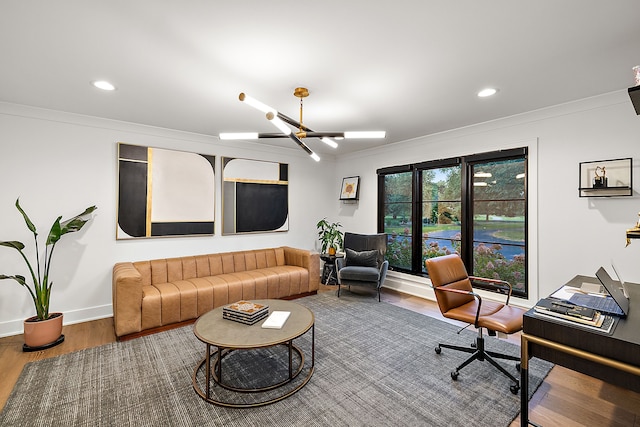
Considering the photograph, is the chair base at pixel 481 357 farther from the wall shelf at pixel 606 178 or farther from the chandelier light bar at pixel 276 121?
the chandelier light bar at pixel 276 121

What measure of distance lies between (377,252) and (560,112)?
294cm

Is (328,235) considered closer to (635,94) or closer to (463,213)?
(463,213)

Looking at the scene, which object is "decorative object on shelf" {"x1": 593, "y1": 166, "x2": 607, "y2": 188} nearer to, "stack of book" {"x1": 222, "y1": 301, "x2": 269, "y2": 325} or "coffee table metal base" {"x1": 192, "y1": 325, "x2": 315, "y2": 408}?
"coffee table metal base" {"x1": 192, "y1": 325, "x2": 315, "y2": 408}

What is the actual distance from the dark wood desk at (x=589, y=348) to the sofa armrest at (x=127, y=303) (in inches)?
135

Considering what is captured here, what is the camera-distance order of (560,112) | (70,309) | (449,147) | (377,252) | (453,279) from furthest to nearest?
1. (377,252)
2. (449,147)
3. (70,309)
4. (560,112)
5. (453,279)

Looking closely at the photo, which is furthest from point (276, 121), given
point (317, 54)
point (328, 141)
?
point (328, 141)

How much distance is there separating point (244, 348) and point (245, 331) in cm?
28

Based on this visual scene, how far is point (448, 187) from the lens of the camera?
14.7 ft

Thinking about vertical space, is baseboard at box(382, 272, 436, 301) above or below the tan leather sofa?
below

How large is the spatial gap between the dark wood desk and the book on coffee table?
1.66 metres

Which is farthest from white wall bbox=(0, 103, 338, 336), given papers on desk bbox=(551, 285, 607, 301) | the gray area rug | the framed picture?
papers on desk bbox=(551, 285, 607, 301)

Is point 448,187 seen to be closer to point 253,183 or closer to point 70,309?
point 253,183

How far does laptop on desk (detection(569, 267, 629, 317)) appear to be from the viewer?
1.59 meters

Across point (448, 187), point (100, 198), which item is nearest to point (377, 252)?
point (448, 187)
